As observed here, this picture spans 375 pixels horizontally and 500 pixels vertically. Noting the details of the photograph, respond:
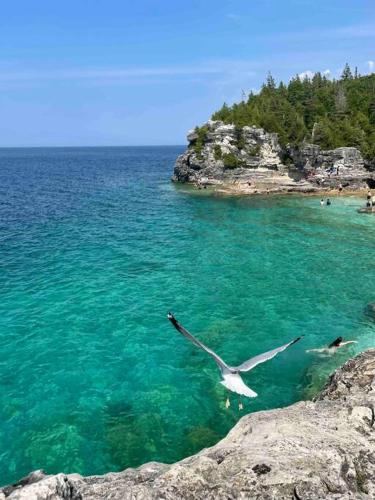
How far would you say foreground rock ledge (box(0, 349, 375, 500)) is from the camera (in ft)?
29.3

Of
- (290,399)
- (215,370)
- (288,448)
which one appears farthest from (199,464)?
(215,370)

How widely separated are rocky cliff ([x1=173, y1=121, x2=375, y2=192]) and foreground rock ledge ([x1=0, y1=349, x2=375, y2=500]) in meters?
68.9

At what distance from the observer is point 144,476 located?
1035 cm

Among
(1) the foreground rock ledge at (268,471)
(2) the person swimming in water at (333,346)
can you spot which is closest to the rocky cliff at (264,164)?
(2) the person swimming in water at (333,346)

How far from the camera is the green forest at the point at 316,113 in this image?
273ft

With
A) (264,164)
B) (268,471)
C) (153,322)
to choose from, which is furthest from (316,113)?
(268,471)

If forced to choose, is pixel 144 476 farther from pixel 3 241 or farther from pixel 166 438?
pixel 3 241

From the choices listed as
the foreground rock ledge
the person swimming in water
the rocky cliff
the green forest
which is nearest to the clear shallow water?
the person swimming in water

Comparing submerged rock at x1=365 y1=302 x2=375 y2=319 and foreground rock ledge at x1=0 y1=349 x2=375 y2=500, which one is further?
submerged rock at x1=365 y1=302 x2=375 y2=319

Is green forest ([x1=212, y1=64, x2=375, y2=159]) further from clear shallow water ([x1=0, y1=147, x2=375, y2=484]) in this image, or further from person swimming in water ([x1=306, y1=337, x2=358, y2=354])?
person swimming in water ([x1=306, y1=337, x2=358, y2=354])

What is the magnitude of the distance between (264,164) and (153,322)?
212 feet

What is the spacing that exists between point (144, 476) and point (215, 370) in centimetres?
1267

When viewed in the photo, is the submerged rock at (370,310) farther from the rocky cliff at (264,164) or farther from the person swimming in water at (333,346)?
the rocky cliff at (264,164)

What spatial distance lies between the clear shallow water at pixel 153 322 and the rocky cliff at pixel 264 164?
21494 mm
